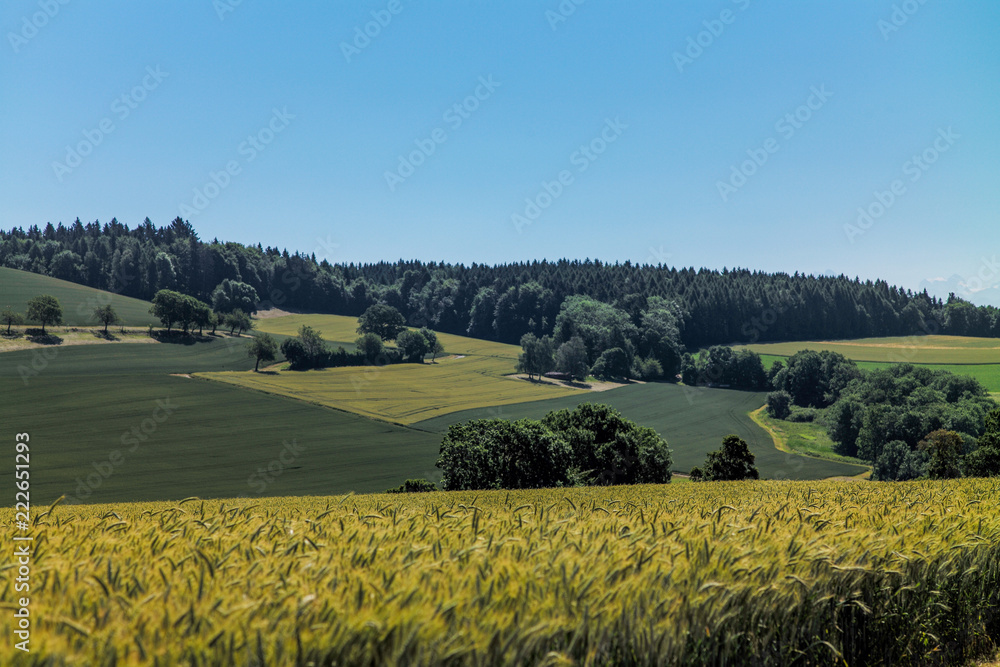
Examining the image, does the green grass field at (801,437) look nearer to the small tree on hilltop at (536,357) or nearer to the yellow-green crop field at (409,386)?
the yellow-green crop field at (409,386)

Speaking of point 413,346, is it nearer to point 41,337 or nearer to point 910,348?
point 41,337

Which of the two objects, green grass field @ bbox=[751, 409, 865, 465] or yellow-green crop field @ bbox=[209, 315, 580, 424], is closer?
green grass field @ bbox=[751, 409, 865, 465]

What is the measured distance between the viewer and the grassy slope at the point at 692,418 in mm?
75750

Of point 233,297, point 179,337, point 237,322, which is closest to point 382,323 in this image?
point 237,322

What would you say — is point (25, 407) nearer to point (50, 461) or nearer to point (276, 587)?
point (50, 461)

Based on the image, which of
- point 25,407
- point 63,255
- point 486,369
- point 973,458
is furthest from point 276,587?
point 63,255

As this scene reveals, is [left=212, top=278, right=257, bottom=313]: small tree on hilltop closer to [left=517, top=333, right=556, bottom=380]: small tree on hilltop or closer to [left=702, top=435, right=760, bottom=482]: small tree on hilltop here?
[left=517, top=333, right=556, bottom=380]: small tree on hilltop

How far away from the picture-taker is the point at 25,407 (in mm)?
74750

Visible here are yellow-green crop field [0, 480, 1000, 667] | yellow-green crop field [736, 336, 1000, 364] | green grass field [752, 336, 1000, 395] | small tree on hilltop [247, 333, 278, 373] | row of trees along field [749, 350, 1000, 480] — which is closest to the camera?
yellow-green crop field [0, 480, 1000, 667]

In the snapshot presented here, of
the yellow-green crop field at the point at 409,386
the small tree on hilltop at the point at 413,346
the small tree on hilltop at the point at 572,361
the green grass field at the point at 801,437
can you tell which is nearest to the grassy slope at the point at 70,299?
the yellow-green crop field at the point at 409,386

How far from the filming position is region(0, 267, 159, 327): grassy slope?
404ft

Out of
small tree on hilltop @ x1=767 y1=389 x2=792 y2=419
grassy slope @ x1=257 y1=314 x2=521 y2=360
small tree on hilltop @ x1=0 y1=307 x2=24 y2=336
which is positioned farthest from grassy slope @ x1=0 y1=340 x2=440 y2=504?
small tree on hilltop @ x1=767 y1=389 x2=792 y2=419

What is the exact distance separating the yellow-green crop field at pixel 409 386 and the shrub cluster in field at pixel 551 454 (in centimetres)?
4139

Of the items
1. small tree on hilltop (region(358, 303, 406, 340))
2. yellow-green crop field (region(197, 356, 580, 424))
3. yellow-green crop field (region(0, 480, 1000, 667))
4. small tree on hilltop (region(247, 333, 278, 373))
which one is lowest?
yellow-green crop field (region(197, 356, 580, 424))
